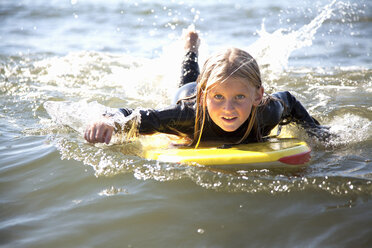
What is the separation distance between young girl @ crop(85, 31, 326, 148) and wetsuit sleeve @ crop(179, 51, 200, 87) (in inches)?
50.5

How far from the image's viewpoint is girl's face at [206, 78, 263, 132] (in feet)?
10.7

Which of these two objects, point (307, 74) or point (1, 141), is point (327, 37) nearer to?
point (307, 74)

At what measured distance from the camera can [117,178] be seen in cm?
312

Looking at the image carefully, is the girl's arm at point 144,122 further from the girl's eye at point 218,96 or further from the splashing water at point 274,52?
the splashing water at point 274,52

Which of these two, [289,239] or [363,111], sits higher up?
[363,111]

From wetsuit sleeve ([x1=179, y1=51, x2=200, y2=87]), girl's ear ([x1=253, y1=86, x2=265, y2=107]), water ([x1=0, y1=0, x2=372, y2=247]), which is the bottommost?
water ([x1=0, y1=0, x2=372, y2=247])

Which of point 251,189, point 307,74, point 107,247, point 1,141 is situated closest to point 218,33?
point 307,74

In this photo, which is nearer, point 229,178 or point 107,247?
point 107,247

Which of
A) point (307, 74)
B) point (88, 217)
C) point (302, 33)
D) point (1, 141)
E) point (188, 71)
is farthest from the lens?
point (302, 33)

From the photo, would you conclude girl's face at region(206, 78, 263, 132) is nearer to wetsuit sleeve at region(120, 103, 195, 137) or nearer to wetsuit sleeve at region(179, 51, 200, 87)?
wetsuit sleeve at region(120, 103, 195, 137)

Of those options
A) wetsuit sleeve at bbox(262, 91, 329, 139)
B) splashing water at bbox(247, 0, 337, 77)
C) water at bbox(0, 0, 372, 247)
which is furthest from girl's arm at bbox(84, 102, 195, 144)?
splashing water at bbox(247, 0, 337, 77)

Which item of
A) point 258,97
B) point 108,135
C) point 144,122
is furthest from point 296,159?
point 108,135

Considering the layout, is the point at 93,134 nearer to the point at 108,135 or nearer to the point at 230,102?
the point at 108,135

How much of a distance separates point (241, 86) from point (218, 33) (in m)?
7.43
